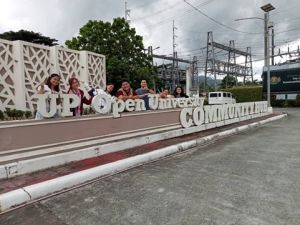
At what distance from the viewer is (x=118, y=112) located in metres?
7.48

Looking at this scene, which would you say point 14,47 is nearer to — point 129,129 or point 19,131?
point 129,129

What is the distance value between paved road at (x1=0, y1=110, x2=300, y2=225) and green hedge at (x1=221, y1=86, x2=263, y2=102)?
93.4 feet

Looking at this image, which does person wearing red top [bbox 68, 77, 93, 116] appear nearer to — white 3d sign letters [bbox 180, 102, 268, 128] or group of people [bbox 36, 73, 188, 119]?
group of people [bbox 36, 73, 188, 119]

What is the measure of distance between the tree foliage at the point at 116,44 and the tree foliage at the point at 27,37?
11.4 meters

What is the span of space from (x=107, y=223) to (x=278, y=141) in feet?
23.0

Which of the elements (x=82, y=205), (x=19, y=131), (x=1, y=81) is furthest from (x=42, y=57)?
(x=82, y=205)

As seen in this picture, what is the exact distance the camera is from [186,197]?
4.23m

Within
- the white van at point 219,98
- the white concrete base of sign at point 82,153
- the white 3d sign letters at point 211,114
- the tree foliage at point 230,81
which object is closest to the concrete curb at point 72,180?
the white concrete base of sign at point 82,153

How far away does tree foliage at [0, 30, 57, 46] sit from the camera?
3362cm

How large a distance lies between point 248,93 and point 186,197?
32183mm

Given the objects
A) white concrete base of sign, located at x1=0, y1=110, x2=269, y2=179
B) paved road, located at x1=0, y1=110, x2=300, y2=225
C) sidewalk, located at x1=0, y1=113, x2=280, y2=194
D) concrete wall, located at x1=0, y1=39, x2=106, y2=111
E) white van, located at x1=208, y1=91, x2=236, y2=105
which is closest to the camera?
paved road, located at x1=0, y1=110, x2=300, y2=225

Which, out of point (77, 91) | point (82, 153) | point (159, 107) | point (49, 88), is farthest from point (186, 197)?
point (159, 107)

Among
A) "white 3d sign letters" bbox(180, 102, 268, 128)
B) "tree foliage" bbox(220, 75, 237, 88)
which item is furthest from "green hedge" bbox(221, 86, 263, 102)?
"tree foliage" bbox(220, 75, 237, 88)

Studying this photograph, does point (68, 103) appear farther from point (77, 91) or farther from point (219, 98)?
point (219, 98)
